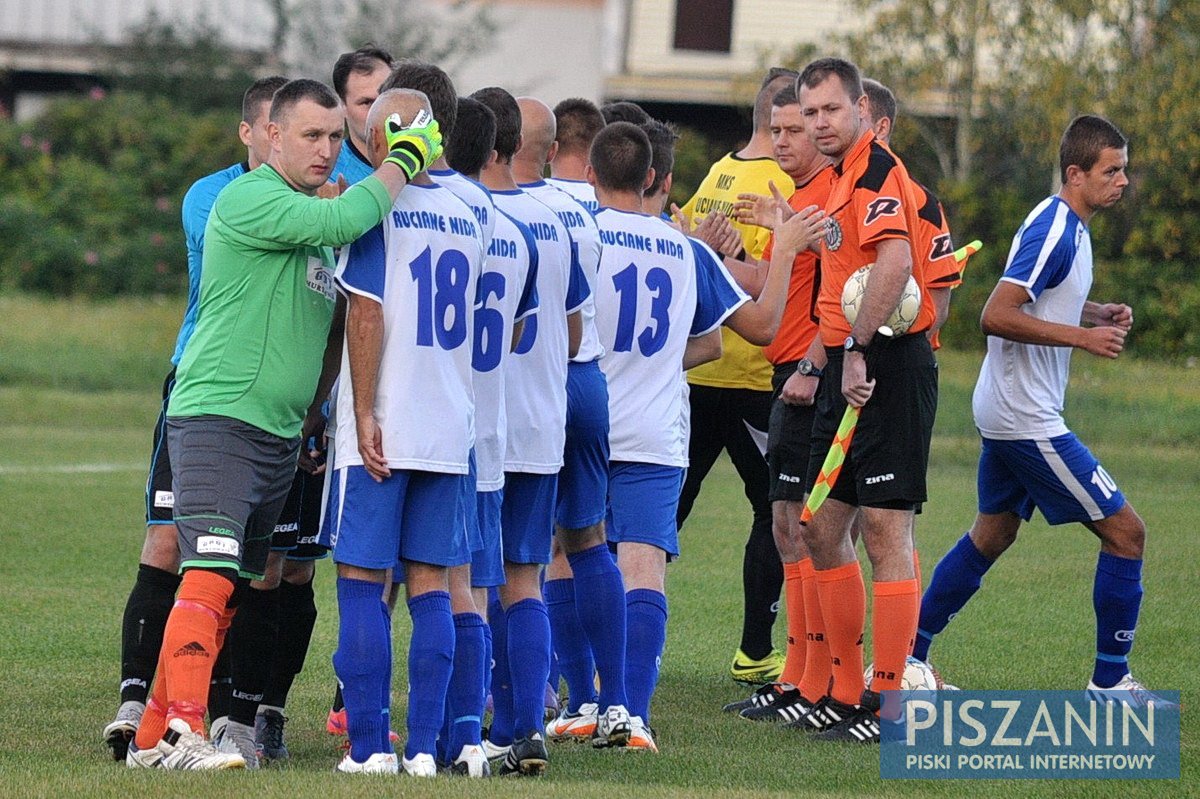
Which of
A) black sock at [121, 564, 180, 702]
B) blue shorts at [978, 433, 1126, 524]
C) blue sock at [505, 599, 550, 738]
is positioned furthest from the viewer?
blue shorts at [978, 433, 1126, 524]

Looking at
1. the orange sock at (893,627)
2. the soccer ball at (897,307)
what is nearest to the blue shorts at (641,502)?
the orange sock at (893,627)

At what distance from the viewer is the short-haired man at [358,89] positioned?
6.41 m

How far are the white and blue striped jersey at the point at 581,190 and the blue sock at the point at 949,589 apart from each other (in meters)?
2.22

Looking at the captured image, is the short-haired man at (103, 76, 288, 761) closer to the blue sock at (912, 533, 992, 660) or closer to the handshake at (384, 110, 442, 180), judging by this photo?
the handshake at (384, 110, 442, 180)

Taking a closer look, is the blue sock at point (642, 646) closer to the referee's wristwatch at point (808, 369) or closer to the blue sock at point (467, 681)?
the blue sock at point (467, 681)

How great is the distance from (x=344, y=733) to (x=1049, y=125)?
803 inches

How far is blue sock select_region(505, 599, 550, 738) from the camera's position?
581cm

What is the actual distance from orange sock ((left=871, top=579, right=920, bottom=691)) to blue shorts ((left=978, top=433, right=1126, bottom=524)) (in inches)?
37.0

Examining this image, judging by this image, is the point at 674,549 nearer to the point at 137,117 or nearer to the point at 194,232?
the point at 194,232

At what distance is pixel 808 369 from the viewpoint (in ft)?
22.7

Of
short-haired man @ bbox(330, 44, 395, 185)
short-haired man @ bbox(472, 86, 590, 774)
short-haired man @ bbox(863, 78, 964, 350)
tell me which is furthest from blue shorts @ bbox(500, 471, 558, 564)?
short-haired man @ bbox(863, 78, 964, 350)

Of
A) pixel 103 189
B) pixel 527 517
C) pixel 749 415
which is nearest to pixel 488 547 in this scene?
pixel 527 517

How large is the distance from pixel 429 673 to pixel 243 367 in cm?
113

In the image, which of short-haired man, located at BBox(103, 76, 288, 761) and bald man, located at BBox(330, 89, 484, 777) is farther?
short-haired man, located at BBox(103, 76, 288, 761)
